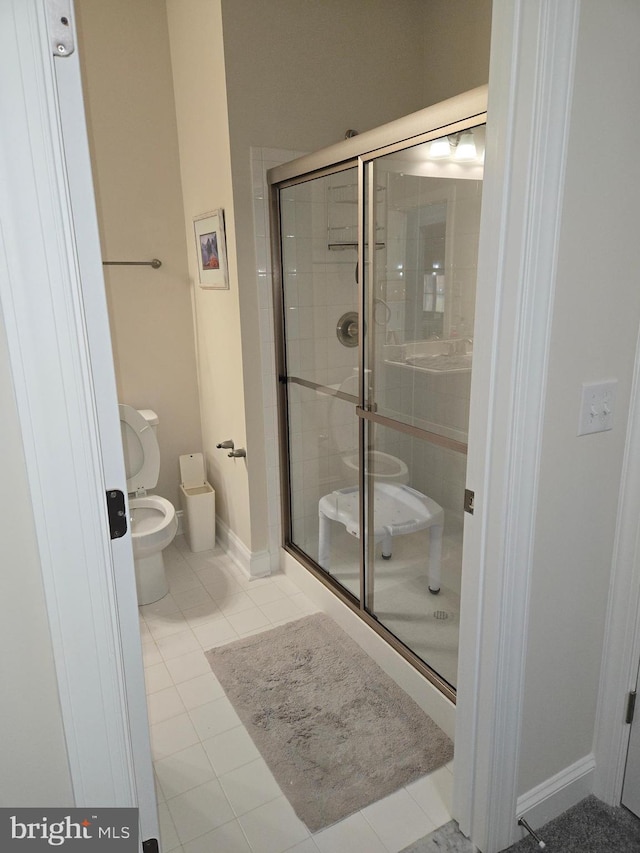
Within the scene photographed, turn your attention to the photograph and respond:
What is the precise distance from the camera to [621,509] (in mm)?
1448

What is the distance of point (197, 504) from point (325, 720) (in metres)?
1.47

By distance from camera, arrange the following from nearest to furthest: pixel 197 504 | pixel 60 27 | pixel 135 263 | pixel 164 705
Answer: pixel 60 27
pixel 164 705
pixel 135 263
pixel 197 504

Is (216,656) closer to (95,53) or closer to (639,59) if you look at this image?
(639,59)

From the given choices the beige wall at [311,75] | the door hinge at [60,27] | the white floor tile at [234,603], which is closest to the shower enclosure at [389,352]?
the beige wall at [311,75]

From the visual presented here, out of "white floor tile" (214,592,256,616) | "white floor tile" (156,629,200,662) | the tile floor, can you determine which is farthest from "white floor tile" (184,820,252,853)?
"white floor tile" (214,592,256,616)

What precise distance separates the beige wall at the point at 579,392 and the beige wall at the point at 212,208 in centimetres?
167

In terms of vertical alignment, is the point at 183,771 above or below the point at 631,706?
below

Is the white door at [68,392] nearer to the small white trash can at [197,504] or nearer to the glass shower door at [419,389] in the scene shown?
the glass shower door at [419,389]

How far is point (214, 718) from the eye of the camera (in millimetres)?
2002

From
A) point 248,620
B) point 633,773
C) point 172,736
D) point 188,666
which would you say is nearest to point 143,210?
point 248,620

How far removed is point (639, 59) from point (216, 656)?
232 cm

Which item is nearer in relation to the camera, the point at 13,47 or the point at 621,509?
the point at 13,47

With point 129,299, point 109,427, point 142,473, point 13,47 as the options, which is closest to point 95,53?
point 129,299

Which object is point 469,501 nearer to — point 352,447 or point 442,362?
point 442,362
